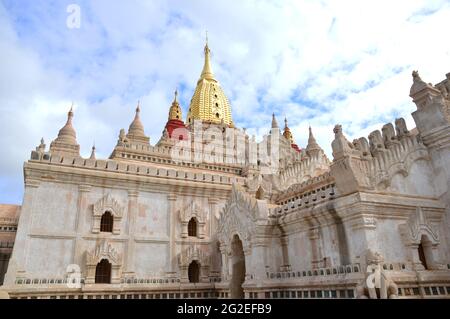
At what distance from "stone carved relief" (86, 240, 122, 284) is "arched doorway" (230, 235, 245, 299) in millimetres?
6643

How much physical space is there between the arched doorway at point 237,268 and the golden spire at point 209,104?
3501 cm

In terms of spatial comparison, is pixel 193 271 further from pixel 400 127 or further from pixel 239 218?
pixel 400 127

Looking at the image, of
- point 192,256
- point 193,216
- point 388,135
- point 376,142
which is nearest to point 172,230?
point 193,216

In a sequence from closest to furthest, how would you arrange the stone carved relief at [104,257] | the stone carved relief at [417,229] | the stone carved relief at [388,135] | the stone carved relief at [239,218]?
1. the stone carved relief at [417,229]
2. the stone carved relief at [388,135]
3. the stone carved relief at [239,218]
4. the stone carved relief at [104,257]

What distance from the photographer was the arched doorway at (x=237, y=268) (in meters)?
17.8

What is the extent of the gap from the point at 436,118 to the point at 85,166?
1823 cm

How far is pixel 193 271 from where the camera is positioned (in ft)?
73.4

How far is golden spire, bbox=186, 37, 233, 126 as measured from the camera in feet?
177

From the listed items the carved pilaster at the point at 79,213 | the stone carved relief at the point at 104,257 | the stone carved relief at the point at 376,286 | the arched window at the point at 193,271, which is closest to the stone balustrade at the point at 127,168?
the carved pilaster at the point at 79,213

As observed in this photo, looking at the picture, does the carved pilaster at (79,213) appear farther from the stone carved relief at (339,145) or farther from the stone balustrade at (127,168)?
the stone carved relief at (339,145)

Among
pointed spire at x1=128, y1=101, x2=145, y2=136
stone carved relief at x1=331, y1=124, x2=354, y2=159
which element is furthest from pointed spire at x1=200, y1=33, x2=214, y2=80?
stone carved relief at x1=331, y1=124, x2=354, y2=159

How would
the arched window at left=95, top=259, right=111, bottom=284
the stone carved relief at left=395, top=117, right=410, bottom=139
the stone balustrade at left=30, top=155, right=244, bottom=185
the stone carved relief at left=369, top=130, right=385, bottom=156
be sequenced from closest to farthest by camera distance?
1. the stone carved relief at left=369, top=130, right=385, bottom=156
2. the stone carved relief at left=395, top=117, right=410, bottom=139
3. the arched window at left=95, top=259, right=111, bottom=284
4. the stone balustrade at left=30, top=155, right=244, bottom=185

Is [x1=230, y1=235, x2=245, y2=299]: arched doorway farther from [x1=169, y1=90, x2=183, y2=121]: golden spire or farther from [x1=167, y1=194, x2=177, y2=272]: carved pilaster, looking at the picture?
[x1=169, y1=90, x2=183, y2=121]: golden spire

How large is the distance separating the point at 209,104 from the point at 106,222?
36.7 metres
